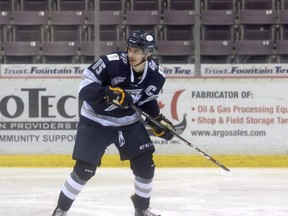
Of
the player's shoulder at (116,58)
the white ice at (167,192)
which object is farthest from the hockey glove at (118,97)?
the white ice at (167,192)

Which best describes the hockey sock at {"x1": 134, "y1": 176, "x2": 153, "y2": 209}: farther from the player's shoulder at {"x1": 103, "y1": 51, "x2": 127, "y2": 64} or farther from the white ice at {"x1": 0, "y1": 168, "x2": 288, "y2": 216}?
the player's shoulder at {"x1": 103, "y1": 51, "x2": 127, "y2": 64}

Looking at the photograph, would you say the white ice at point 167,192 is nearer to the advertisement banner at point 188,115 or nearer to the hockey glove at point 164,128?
the advertisement banner at point 188,115

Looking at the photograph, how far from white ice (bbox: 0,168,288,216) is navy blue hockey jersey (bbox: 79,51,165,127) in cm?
85

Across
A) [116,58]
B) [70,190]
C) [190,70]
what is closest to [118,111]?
[116,58]

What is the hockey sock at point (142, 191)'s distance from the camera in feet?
14.4

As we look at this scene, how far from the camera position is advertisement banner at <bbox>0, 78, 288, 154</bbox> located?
7.60 m

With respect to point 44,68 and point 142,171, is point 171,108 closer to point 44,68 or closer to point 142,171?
point 44,68

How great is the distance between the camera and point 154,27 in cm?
1191

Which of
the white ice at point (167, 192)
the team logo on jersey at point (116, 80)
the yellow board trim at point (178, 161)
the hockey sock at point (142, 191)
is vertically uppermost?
the team logo on jersey at point (116, 80)

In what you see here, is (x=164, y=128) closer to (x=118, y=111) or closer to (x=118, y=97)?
(x=118, y=111)

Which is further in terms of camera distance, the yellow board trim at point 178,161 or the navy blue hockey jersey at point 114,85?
the yellow board trim at point 178,161

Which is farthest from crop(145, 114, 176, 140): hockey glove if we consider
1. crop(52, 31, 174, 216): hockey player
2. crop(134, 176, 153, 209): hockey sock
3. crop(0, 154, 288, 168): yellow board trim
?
crop(0, 154, 288, 168): yellow board trim

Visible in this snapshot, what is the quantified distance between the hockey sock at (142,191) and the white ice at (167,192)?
392 millimetres

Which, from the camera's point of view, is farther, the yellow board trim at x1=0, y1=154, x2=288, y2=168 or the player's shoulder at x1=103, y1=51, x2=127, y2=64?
the yellow board trim at x1=0, y1=154, x2=288, y2=168
